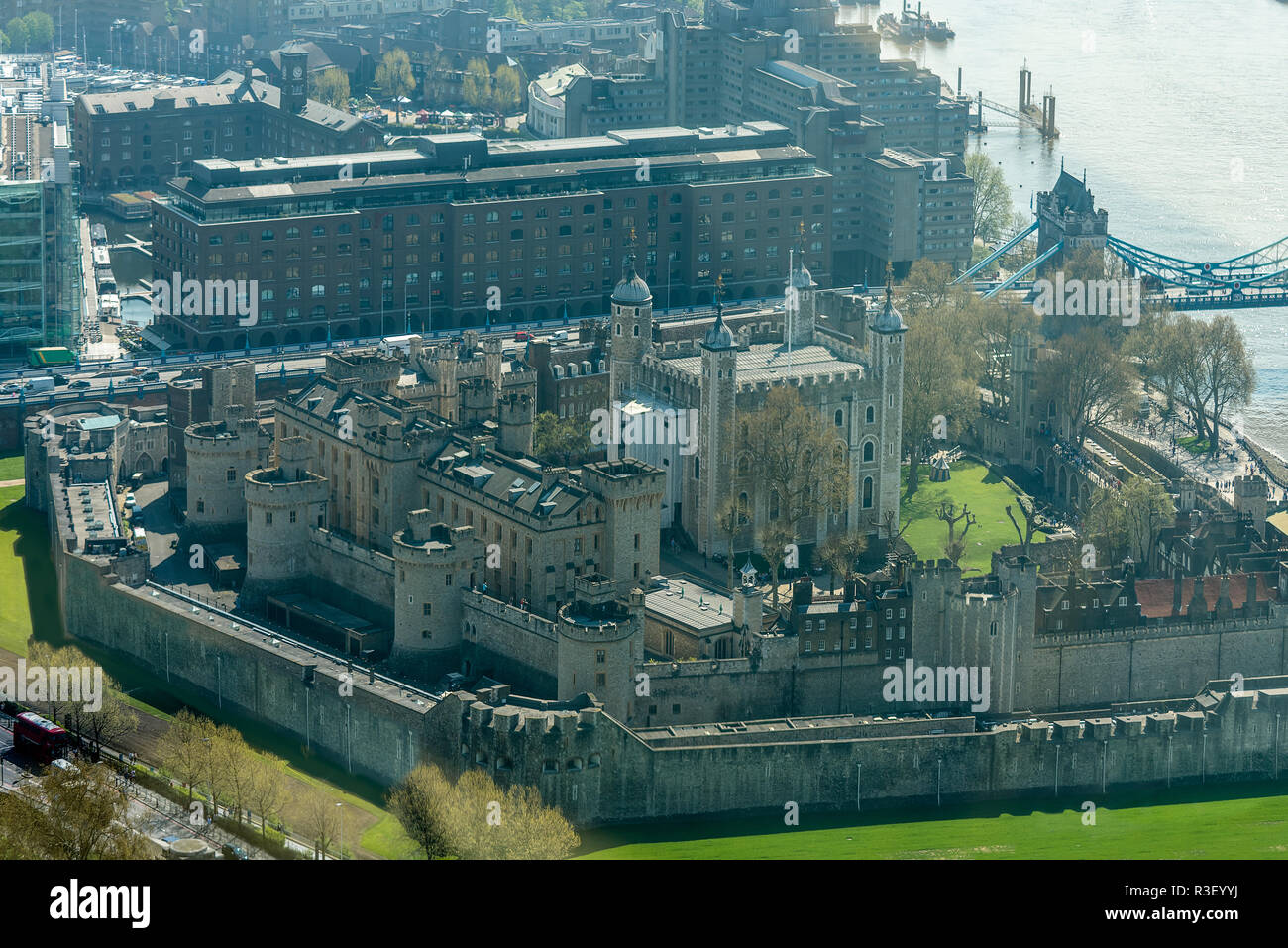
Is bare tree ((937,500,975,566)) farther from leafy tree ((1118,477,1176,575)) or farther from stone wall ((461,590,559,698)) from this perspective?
stone wall ((461,590,559,698))

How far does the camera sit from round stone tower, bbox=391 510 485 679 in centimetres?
13825

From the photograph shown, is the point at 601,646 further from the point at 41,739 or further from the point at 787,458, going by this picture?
the point at 787,458

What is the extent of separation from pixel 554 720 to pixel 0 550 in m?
49.1

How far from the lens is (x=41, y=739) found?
427 feet

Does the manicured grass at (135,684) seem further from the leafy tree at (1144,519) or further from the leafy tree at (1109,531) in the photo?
the leafy tree at (1144,519)

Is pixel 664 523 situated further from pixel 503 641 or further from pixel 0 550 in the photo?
pixel 0 550

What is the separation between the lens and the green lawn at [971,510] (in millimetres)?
160375

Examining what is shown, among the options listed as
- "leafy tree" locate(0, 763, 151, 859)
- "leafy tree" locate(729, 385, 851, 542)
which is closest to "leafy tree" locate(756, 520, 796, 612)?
"leafy tree" locate(729, 385, 851, 542)

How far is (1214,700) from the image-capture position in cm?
13575

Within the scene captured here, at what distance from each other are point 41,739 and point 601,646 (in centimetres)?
2641

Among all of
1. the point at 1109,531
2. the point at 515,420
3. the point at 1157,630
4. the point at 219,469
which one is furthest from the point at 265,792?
the point at 1109,531

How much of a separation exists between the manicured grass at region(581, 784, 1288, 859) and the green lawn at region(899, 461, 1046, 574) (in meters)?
26.8

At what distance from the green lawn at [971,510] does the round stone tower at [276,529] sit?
114ft
